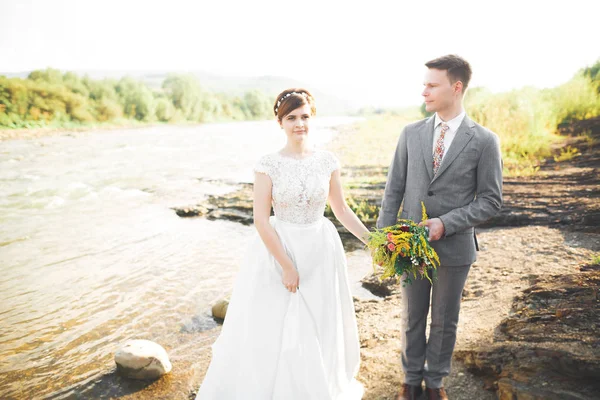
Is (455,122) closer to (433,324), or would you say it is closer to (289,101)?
(289,101)

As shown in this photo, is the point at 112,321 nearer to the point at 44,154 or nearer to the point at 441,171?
the point at 441,171

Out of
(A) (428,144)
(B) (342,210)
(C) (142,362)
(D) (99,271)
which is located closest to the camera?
(A) (428,144)

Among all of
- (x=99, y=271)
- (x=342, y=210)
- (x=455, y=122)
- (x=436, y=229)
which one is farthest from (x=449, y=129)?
(x=99, y=271)

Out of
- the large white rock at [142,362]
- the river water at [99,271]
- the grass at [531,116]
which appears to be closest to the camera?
the large white rock at [142,362]

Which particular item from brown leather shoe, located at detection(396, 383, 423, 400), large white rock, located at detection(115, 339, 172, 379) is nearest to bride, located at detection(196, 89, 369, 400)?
brown leather shoe, located at detection(396, 383, 423, 400)

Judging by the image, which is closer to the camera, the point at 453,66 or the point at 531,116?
the point at 453,66

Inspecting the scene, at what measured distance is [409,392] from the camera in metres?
3.10

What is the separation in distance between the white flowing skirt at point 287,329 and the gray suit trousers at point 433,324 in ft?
1.66

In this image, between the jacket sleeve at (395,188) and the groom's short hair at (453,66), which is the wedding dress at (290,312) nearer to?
the jacket sleeve at (395,188)

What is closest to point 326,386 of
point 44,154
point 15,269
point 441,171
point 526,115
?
point 441,171

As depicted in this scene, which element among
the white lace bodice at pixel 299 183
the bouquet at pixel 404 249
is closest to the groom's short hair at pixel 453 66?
the bouquet at pixel 404 249

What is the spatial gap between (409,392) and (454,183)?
1658 millimetres

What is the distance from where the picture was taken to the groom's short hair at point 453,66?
2.58 meters

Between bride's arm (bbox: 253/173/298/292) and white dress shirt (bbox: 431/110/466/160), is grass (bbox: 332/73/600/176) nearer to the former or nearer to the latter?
white dress shirt (bbox: 431/110/466/160)
